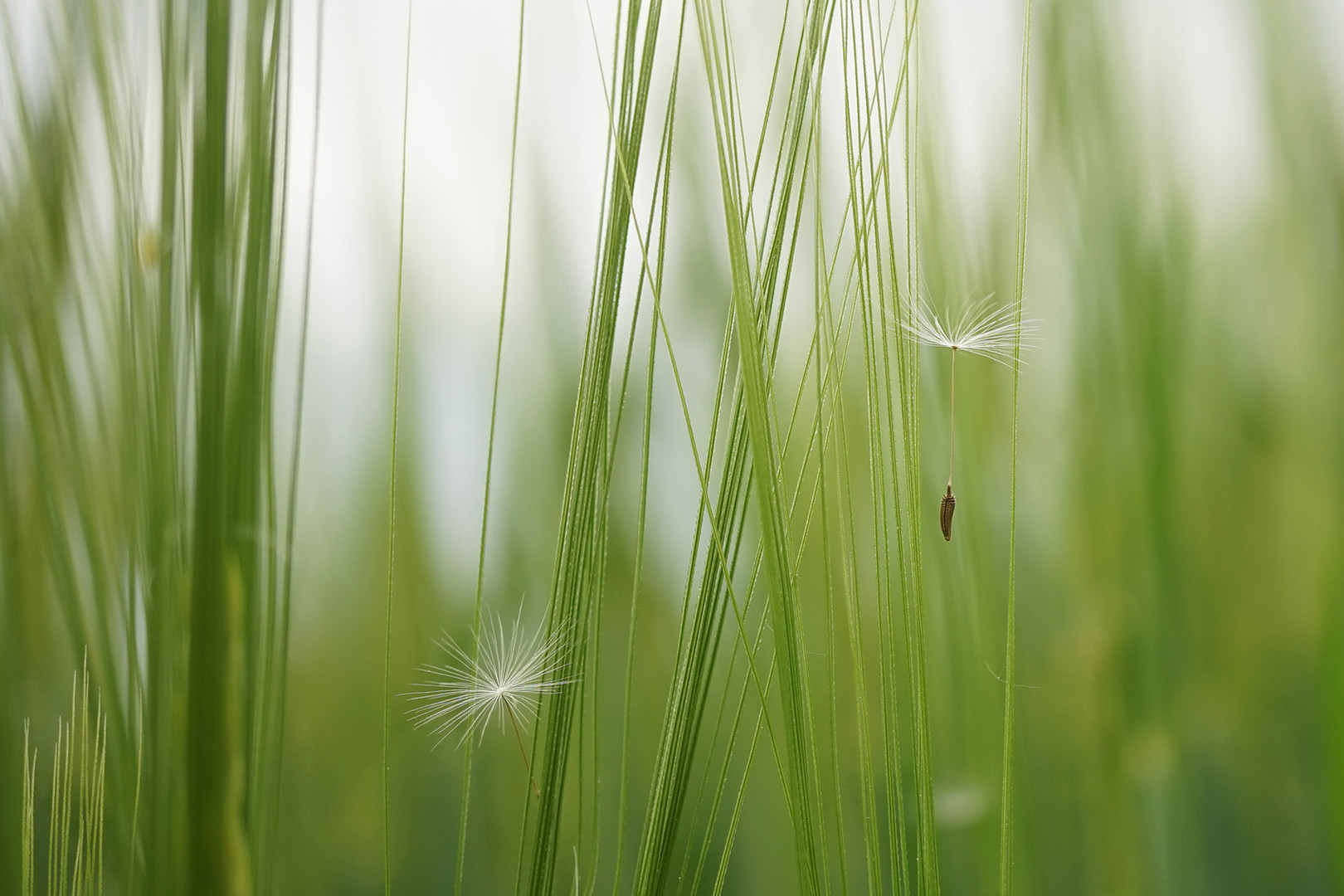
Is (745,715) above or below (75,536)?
below

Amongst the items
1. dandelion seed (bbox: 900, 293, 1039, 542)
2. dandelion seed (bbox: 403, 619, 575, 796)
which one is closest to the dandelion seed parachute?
dandelion seed (bbox: 403, 619, 575, 796)

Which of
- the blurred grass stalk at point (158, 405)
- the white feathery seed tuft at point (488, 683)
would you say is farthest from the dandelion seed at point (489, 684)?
the blurred grass stalk at point (158, 405)

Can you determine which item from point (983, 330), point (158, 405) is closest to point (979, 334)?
point (983, 330)

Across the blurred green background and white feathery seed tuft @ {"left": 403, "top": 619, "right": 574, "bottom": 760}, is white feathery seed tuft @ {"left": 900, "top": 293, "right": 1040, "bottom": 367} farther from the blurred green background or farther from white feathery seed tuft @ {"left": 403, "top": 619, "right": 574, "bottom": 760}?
white feathery seed tuft @ {"left": 403, "top": 619, "right": 574, "bottom": 760}

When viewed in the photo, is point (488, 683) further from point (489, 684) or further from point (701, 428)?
point (701, 428)

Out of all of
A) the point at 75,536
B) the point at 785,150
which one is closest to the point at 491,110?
the point at 785,150

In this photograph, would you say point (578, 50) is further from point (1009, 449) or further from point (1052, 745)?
point (1052, 745)
